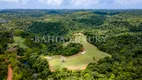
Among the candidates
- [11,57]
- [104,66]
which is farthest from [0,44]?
[104,66]

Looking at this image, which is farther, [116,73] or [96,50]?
[96,50]

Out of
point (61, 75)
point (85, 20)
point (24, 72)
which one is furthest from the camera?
point (85, 20)

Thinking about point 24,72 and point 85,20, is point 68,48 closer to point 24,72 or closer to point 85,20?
point 24,72

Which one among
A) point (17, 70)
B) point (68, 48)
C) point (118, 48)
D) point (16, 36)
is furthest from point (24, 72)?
A: point (16, 36)

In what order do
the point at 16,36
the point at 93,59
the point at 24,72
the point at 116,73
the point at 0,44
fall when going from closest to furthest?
the point at 116,73 → the point at 24,72 → the point at 93,59 → the point at 0,44 → the point at 16,36

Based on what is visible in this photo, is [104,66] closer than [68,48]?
Yes

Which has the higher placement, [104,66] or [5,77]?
[104,66]

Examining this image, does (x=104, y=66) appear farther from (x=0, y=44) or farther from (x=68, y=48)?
(x=0, y=44)

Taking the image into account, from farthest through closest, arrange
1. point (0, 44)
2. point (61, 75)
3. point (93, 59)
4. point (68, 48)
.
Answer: point (0, 44) < point (68, 48) < point (93, 59) < point (61, 75)

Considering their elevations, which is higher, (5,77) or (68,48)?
(68,48)
